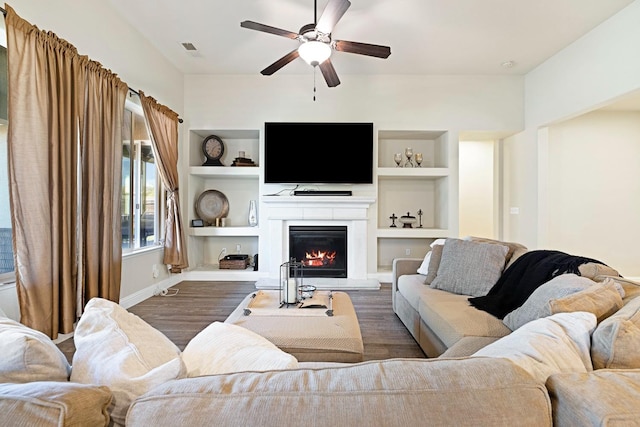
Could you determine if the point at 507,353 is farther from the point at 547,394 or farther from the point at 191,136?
the point at 191,136

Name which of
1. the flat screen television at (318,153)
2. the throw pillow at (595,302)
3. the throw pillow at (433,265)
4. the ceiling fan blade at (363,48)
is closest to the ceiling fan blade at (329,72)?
the ceiling fan blade at (363,48)

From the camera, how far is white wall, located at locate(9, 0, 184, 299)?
2.70 m

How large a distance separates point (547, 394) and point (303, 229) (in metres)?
4.56

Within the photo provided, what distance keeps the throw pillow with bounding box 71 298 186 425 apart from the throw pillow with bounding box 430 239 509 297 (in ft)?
7.45

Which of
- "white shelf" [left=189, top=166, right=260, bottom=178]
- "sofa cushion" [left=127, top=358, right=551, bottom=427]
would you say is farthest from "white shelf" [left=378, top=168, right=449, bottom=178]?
"sofa cushion" [left=127, top=358, right=551, bottom=427]

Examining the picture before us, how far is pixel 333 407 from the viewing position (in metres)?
0.59

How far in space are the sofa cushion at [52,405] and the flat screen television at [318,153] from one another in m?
4.52

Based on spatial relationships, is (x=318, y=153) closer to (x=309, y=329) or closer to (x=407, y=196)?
(x=407, y=196)

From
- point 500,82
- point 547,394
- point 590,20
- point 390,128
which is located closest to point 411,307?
point 547,394

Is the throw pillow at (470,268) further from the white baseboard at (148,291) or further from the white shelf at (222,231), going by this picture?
the white baseboard at (148,291)

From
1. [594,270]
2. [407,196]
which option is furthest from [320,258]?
[594,270]

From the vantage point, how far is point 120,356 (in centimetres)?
78

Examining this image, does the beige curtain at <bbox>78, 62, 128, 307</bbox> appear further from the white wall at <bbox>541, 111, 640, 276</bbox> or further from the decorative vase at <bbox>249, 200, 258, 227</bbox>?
the white wall at <bbox>541, 111, 640, 276</bbox>

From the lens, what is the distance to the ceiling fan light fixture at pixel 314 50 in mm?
2977
